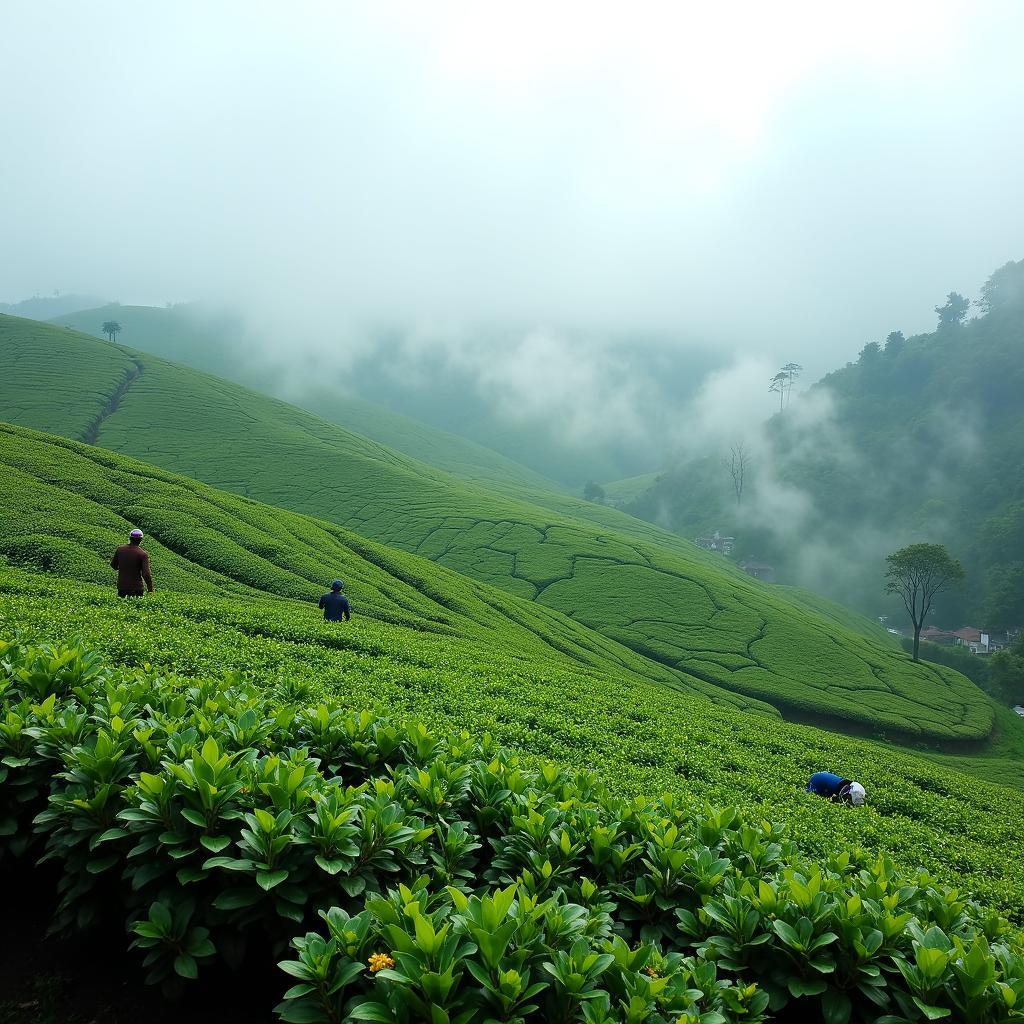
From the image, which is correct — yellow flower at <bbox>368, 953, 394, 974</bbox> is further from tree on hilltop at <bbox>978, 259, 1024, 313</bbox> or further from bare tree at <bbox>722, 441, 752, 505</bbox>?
tree on hilltop at <bbox>978, 259, 1024, 313</bbox>

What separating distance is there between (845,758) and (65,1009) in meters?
19.6

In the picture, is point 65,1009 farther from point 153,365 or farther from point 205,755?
point 153,365

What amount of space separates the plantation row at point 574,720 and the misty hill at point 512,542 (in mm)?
25866

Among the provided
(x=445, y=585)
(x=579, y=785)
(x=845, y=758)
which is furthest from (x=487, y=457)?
(x=579, y=785)

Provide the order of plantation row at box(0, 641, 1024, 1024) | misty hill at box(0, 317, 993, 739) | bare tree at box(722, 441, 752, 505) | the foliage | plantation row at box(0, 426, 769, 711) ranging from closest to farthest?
plantation row at box(0, 641, 1024, 1024), plantation row at box(0, 426, 769, 711), misty hill at box(0, 317, 993, 739), the foliage, bare tree at box(722, 441, 752, 505)

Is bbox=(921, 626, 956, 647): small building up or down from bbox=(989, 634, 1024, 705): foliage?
up

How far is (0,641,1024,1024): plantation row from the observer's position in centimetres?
337

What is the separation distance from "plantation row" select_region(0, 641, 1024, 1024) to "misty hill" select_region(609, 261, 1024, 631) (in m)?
124

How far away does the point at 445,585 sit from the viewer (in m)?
39.7

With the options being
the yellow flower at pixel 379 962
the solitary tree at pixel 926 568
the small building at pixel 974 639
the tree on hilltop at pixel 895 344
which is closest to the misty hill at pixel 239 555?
the yellow flower at pixel 379 962

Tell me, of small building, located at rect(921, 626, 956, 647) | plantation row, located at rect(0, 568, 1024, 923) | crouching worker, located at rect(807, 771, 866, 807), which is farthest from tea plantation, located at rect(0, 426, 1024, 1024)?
small building, located at rect(921, 626, 956, 647)

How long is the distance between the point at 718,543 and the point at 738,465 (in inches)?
1270

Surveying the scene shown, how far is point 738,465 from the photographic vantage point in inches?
6442

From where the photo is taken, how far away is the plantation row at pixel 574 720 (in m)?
11.1
